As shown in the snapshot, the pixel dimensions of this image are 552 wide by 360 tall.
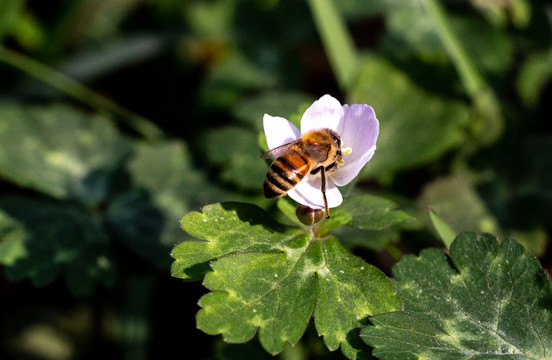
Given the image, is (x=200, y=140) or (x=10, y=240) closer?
(x=10, y=240)

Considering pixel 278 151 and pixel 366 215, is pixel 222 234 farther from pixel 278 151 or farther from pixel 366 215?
pixel 366 215

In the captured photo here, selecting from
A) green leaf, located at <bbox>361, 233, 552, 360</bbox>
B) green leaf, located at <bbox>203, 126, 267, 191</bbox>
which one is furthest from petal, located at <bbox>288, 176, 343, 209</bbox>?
green leaf, located at <bbox>203, 126, 267, 191</bbox>

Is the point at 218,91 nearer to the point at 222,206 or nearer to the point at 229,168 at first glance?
the point at 229,168

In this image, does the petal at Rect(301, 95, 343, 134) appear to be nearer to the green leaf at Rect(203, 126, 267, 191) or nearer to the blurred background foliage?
the blurred background foliage

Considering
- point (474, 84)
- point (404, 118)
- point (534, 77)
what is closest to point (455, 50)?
point (474, 84)

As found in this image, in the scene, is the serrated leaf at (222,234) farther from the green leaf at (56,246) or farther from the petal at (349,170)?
the green leaf at (56,246)

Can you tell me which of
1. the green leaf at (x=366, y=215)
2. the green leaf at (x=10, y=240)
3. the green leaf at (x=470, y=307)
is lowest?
the green leaf at (x=470, y=307)

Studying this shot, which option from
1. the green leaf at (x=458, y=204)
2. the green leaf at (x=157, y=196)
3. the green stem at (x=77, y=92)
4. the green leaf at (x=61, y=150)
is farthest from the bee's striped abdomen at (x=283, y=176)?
the green stem at (x=77, y=92)
